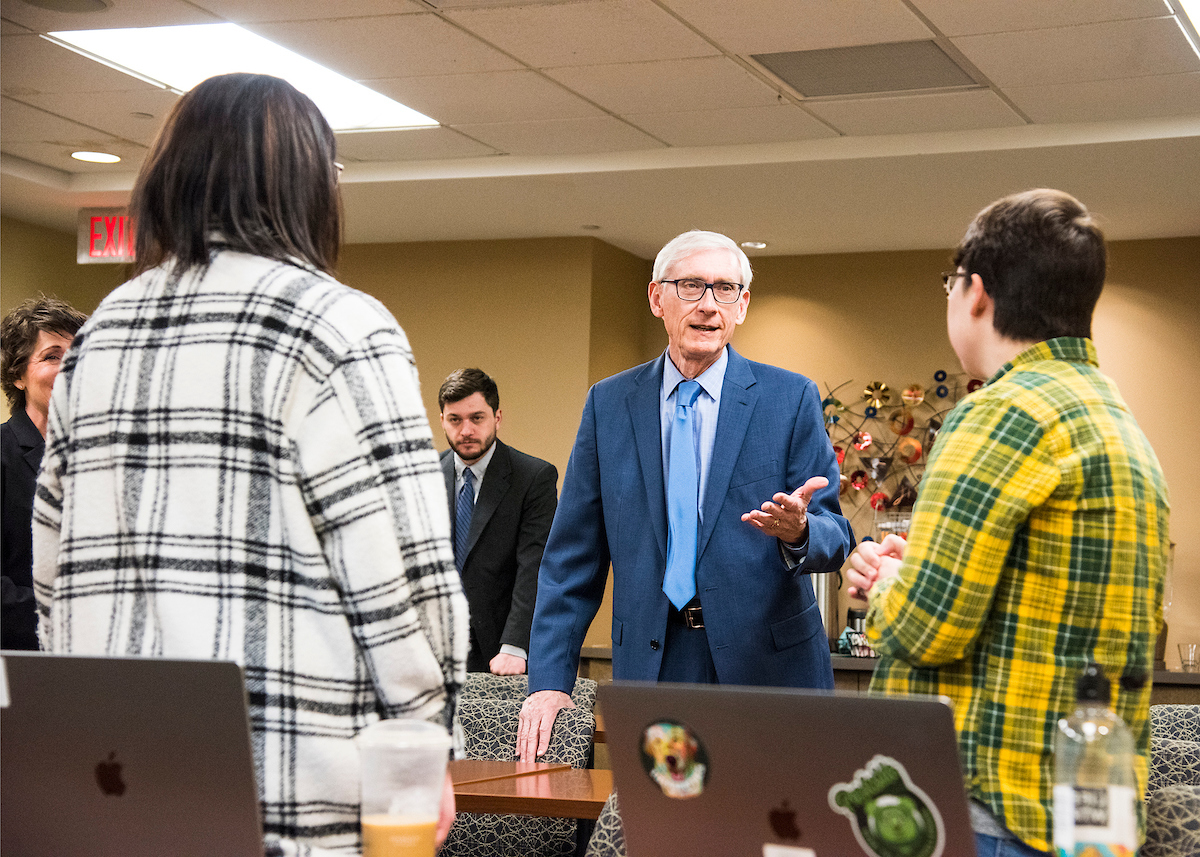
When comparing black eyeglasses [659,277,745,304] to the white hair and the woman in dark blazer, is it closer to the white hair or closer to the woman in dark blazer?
the white hair

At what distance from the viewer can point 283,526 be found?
1.23 metres

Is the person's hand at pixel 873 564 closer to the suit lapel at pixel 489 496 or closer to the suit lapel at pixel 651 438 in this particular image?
the suit lapel at pixel 651 438

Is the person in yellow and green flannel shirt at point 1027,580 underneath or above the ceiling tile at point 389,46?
underneath

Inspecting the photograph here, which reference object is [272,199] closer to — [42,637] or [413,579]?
[413,579]

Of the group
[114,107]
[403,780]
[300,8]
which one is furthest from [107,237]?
[403,780]

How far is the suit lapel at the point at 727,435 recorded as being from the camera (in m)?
2.33

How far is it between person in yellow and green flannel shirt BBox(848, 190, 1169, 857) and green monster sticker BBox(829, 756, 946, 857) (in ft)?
0.91

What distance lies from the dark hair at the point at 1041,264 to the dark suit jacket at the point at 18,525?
1.93 metres

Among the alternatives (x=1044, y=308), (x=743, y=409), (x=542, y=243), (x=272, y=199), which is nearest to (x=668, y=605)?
(x=743, y=409)

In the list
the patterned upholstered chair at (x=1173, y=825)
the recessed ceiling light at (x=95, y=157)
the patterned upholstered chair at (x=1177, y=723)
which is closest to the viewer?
the patterned upholstered chair at (x=1173, y=825)

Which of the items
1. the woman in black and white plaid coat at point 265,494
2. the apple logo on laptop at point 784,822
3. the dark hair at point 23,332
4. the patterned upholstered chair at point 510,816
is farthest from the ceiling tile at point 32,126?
the apple logo on laptop at point 784,822

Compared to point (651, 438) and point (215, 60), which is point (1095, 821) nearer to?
point (651, 438)

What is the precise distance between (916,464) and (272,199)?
21.9ft

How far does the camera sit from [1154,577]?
1.40m
